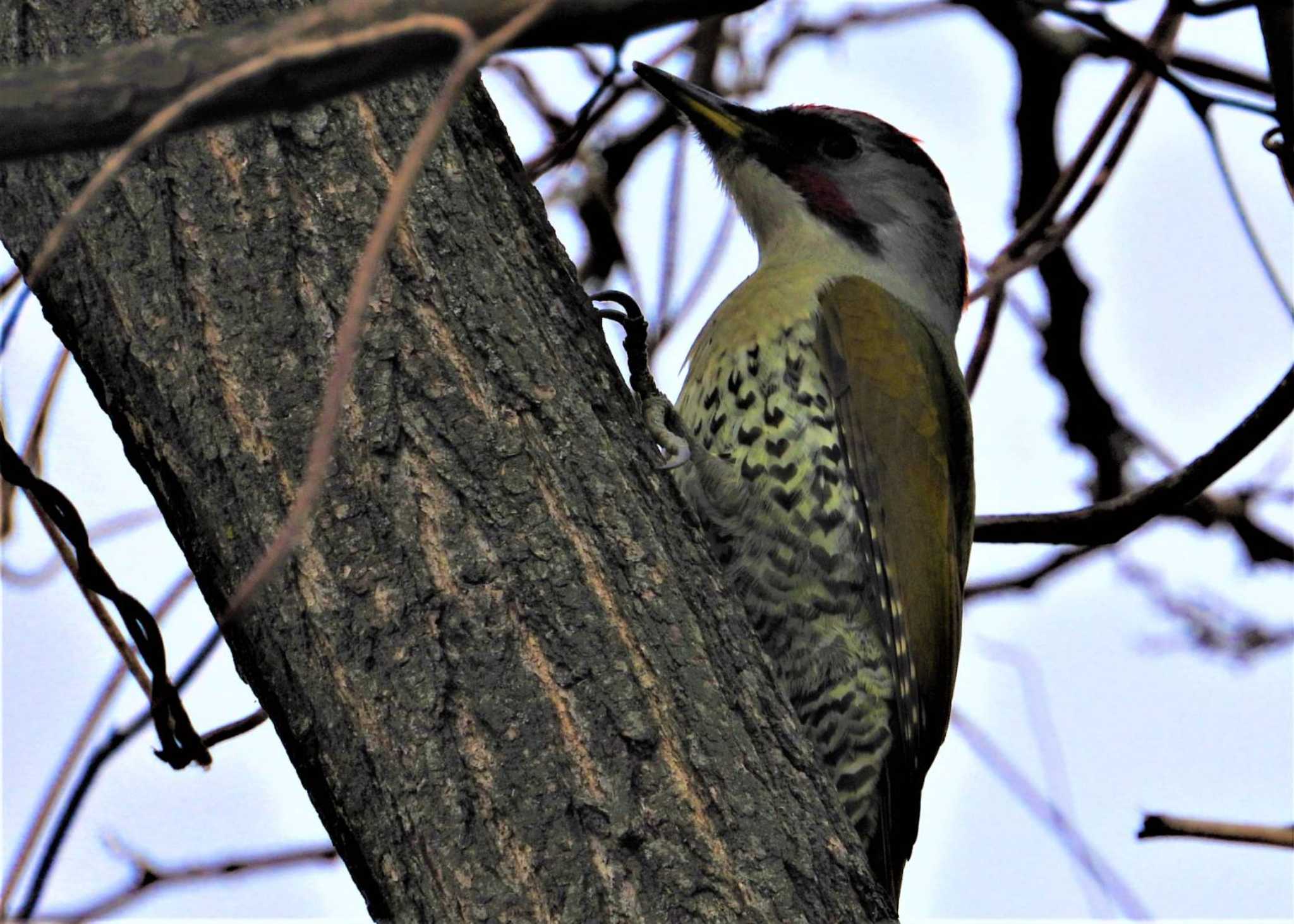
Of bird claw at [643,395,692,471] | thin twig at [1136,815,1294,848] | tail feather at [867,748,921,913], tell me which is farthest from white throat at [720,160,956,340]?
thin twig at [1136,815,1294,848]

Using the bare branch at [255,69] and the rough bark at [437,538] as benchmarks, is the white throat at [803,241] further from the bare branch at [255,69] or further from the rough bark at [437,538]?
the bare branch at [255,69]

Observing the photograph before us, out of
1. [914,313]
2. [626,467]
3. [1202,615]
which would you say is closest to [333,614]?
[626,467]

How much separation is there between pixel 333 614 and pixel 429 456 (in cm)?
22

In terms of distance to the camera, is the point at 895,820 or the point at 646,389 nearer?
the point at 646,389

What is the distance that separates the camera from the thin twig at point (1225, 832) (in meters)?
1.34

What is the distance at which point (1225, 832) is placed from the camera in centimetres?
137

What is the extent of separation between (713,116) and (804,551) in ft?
3.85

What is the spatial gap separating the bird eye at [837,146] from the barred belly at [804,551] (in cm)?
87

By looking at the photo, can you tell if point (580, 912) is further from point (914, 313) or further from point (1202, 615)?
point (1202, 615)

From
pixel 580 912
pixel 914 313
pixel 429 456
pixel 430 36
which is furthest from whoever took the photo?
pixel 914 313

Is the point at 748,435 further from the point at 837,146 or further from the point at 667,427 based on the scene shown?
the point at 837,146

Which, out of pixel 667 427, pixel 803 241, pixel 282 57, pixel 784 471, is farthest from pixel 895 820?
pixel 282 57

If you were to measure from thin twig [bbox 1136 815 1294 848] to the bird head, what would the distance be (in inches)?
86.9

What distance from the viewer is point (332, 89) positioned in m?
1.10
